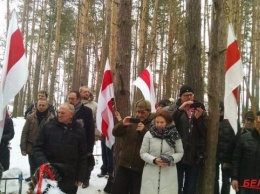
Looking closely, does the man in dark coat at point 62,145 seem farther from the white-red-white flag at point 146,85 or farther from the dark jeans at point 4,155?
the white-red-white flag at point 146,85

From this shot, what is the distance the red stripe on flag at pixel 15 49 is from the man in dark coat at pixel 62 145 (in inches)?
30.0

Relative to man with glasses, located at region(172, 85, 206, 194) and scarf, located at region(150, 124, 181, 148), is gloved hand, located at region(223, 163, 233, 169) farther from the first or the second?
scarf, located at region(150, 124, 181, 148)

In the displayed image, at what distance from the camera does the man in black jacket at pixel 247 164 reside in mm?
4379

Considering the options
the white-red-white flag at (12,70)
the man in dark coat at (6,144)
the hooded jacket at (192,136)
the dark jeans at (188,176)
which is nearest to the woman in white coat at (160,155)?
the hooded jacket at (192,136)

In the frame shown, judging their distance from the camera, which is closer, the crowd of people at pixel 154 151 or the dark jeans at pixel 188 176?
the crowd of people at pixel 154 151

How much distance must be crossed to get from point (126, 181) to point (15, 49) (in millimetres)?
2192

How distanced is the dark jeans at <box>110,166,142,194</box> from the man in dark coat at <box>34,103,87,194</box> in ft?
2.01

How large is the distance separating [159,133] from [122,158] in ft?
2.22

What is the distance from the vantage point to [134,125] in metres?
4.66

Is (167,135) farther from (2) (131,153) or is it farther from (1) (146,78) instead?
(1) (146,78)

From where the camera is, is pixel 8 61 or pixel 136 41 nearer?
pixel 8 61

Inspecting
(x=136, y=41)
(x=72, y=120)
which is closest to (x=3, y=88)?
(x=72, y=120)

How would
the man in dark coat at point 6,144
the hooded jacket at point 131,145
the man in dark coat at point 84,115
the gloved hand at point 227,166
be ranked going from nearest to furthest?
the hooded jacket at point 131,145 → the gloved hand at point 227,166 → the man in dark coat at point 84,115 → the man in dark coat at point 6,144

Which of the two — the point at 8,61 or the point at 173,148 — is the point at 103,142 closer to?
the point at 173,148
